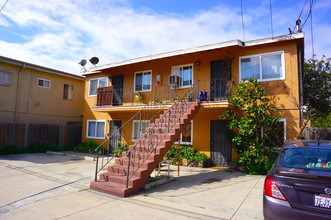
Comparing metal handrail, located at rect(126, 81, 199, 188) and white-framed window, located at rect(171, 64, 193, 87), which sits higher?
white-framed window, located at rect(171, 64, 193, 87)

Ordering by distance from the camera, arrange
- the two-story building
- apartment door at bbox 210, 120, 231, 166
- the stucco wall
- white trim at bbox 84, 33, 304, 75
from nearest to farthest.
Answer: white trim at bbox 84, 33, 304, 75, apartment door at bbox 210, 120, 231, 166, the two-story building, the stucco wall

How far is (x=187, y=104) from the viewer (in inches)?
365

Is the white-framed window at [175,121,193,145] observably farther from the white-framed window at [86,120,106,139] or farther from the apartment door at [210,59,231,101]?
the white-framed window at [86,120,106,139]

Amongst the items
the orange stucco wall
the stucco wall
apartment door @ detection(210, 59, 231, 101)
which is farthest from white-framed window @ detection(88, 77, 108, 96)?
apartment door @ detection(210, 59, 231, 101)

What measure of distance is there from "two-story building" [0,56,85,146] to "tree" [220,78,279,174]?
40.9ft

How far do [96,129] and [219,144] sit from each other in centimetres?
853

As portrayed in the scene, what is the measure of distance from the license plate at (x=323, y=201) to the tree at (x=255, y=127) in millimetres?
5579

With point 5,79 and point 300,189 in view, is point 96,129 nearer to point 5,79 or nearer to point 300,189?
point 5,79

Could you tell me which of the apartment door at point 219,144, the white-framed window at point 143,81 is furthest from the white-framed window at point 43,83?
the apartment door at point 219,144

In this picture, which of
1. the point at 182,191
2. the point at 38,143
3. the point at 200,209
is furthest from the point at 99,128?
the point at 200,209

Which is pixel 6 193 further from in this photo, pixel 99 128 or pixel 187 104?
pixel 99 128

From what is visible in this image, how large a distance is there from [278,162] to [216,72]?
7.53m

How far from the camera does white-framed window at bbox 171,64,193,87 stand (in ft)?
37.6

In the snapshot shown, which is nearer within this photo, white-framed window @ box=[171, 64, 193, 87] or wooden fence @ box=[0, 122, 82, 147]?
white-framed window @ box=[171, 64, 193, 87]
